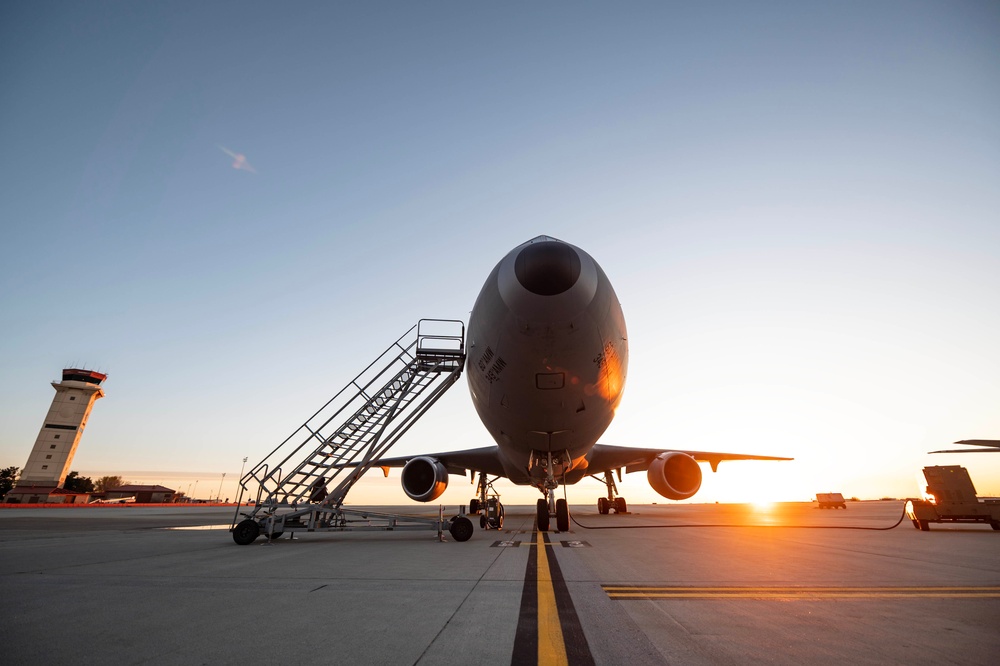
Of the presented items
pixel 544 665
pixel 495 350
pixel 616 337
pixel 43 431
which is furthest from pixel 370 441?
pixel 43 431

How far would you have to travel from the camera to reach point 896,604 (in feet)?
11.5

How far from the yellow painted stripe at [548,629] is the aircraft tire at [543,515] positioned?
15.0 feet

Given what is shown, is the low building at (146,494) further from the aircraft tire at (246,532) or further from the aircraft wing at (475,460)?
the aircraft tire at (246,532)

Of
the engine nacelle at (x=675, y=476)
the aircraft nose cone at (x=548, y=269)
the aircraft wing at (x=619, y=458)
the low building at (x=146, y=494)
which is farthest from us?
the low building at (x=146, y=494)

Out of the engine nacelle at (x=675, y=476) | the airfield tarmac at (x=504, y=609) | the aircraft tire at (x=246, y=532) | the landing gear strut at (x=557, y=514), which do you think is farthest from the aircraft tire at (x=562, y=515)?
the aircraft tire at (x=246, y=532)

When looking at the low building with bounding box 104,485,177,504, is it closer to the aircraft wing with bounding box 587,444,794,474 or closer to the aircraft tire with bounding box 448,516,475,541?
the aircraft wing with bounding box 587,444,794,474

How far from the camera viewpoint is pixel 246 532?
8578mm

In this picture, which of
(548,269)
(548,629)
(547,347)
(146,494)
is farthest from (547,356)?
(146,494)

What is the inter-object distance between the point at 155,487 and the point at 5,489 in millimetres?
18367

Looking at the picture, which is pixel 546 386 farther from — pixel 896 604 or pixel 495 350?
pixel 896 604

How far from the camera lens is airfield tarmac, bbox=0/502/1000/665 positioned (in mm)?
2420

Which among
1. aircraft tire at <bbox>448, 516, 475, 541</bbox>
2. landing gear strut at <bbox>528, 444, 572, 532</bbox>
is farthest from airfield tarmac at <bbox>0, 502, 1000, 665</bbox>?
aircraft tire at <bbox>448, 516, 475, 541</bbox>

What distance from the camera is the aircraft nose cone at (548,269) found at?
5.64m

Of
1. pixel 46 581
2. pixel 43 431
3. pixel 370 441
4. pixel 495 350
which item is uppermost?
pixel 43 431
